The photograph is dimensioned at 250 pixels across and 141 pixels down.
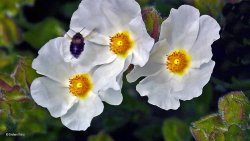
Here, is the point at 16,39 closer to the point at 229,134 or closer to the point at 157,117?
the point at 157,117

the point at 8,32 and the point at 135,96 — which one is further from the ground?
the point at 8,32

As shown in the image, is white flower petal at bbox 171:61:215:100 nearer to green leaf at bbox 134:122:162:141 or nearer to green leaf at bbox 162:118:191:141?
green leaf at bbox 162:118:191:141

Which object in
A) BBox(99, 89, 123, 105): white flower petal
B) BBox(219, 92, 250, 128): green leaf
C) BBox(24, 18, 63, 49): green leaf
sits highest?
BBox(219, 92, 250, 128): green leaf

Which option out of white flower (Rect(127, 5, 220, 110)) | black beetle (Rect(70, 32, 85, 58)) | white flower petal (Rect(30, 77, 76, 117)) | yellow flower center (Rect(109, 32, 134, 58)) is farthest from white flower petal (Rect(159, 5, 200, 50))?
white flower petal (Rect(30, 77, 76, 117))

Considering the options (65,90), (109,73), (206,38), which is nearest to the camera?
(206,38)

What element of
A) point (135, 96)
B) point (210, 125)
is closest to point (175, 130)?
point (135, 96)

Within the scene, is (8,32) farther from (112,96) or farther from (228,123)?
(228,123)
